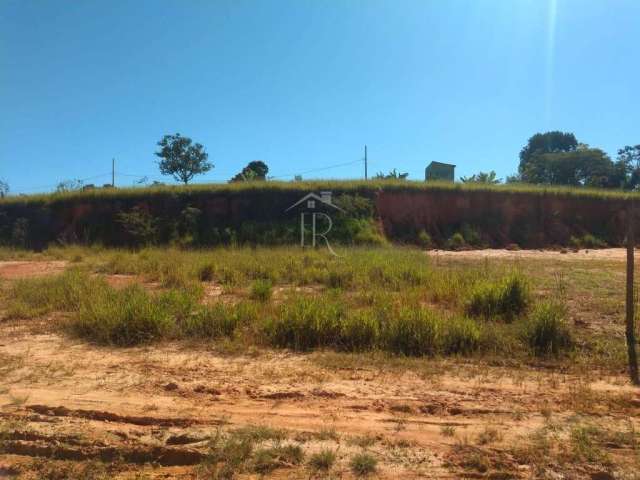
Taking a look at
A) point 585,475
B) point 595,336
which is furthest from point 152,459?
point 595,336

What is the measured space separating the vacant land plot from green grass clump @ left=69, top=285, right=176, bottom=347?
3 cm

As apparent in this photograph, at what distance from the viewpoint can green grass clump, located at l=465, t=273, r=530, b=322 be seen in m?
6.41

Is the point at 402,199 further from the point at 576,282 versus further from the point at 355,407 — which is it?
the point at 355,407

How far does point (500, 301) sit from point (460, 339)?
1.52m

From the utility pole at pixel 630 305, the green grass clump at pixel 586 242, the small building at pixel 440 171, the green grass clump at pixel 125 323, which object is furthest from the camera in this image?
the small building at pixel 440 171

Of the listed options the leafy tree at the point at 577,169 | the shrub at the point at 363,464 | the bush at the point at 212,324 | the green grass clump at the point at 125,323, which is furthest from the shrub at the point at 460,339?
the leafy tree at the point at 577,169

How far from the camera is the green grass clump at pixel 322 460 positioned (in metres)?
2.96

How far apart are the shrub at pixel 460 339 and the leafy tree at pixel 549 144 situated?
50.4 m

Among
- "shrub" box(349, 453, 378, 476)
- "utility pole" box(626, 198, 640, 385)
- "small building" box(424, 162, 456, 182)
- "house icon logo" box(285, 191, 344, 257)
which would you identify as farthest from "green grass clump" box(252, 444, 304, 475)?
"small building" box(424, 162, 456, 182)

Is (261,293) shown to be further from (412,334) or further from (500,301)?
(500,301)

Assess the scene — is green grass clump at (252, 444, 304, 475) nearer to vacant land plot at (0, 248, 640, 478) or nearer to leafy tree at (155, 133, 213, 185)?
vacant land plot at (0, 248, 640, 478)

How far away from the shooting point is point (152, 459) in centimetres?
313

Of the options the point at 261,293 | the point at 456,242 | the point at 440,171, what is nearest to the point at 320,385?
the point at 261,293

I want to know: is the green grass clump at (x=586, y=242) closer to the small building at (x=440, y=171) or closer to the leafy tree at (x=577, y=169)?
the small building at (x=440, y=171)
